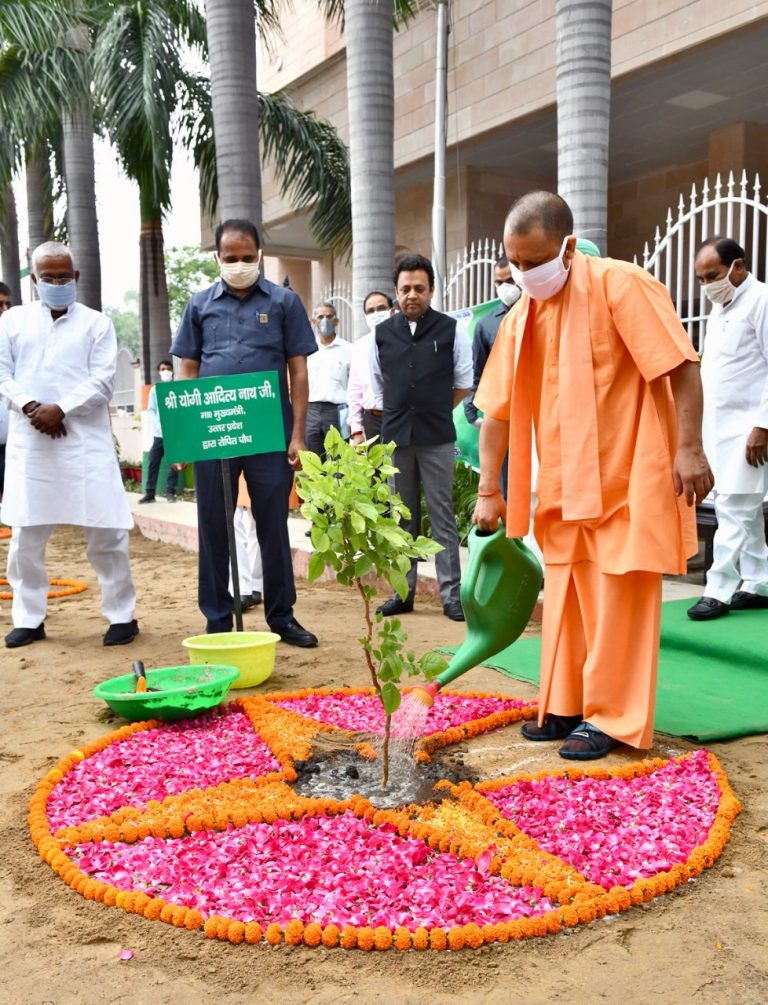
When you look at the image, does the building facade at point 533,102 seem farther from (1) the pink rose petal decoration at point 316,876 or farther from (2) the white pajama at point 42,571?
(1) the pink rose petal decoration at point 316,876

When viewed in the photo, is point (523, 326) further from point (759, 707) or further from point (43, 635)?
point (43, 635)

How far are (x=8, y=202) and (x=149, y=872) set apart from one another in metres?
19.4

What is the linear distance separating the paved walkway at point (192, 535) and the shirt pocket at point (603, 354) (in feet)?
6.97

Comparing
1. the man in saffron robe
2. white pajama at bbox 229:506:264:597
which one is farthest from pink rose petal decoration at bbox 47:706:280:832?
white pajama at bbox 229:506:264:597

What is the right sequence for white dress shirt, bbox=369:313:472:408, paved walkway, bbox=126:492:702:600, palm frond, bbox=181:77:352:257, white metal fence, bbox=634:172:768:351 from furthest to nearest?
palm frond, bbox=181:77:352:257 → white metal fence, bbox=634:172:768:351 → paved walkway, bbox=126:492:702:600 → white dress shirt, bbox=369:313:472:408

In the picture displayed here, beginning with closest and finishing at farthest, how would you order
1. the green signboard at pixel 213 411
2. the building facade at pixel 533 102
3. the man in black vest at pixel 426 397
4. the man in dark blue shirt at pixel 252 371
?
the green signboard at pixel 213 411
the man in dark blue shirt at pixel 252 371
the man in black vest at pixel 426 397
the building facade at pixel 533 102

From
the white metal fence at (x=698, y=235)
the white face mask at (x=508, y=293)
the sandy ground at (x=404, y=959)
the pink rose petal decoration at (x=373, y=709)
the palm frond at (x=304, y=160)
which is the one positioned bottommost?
the sandy ground at (x=404, y=959)

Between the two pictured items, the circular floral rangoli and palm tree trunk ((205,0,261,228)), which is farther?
palm tree trunk ((205,0,261,228))

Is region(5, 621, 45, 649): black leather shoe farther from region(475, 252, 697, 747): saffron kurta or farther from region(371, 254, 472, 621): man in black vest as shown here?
region(475, 252, 697, 747): saffron kurta

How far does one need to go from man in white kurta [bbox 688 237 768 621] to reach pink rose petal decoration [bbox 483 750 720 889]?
6.55 feet

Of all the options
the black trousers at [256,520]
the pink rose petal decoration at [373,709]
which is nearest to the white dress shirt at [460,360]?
the black trousers at [256,520]

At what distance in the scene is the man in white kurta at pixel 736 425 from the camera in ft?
17.0

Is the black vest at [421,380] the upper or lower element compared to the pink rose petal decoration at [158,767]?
upper

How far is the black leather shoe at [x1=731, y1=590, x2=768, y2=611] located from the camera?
532 cm
